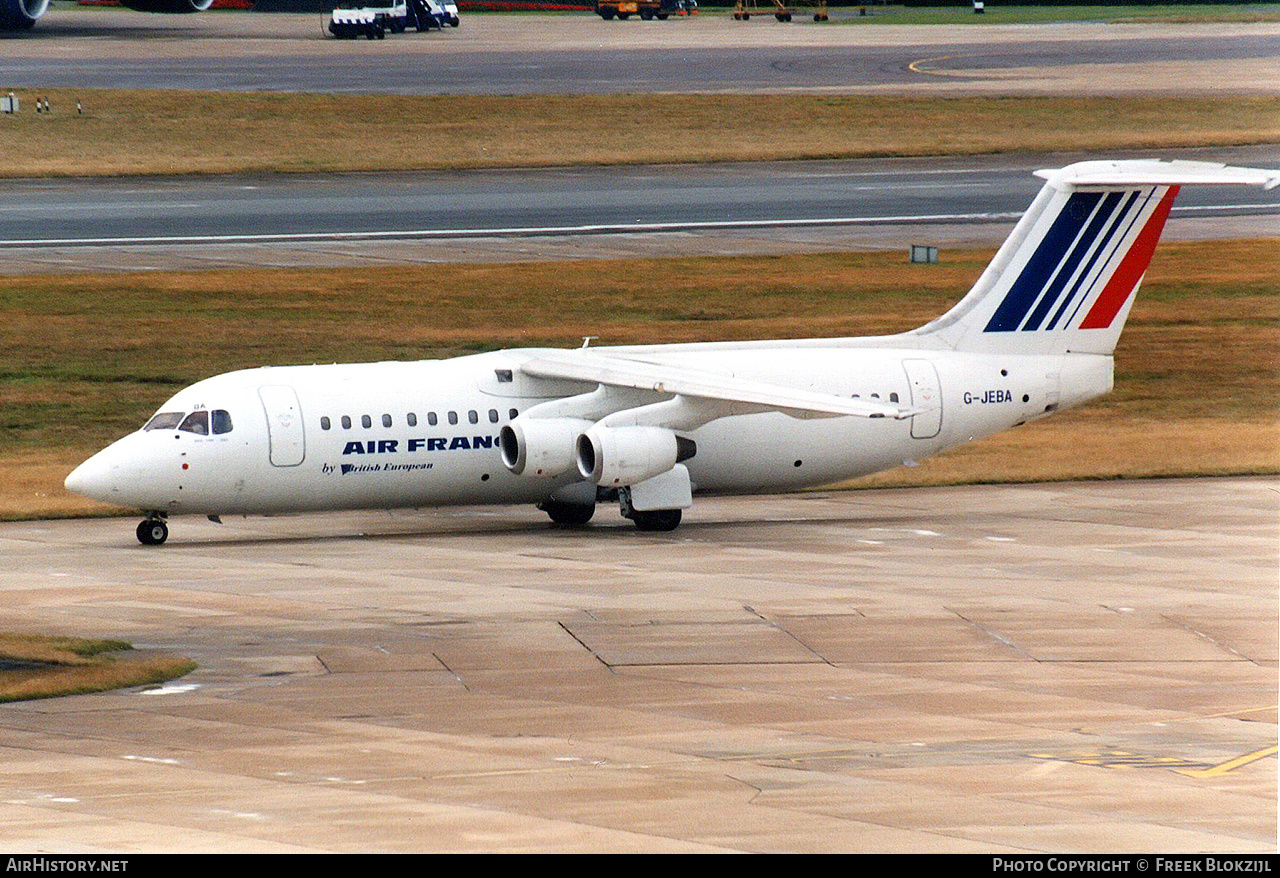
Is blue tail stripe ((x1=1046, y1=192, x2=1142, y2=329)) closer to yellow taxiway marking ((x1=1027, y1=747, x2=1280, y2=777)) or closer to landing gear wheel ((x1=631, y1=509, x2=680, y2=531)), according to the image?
landing gear wheel ((x1=631, y1=509, x2=680, y2=531))

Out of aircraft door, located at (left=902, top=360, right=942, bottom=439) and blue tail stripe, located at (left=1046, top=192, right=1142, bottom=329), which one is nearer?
aircraft door, located at (left=902, top=360, right=942, bottom=439)

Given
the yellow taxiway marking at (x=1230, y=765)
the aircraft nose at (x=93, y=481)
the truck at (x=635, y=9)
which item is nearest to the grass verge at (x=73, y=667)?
the aircraft nose at (x=93, y=481)

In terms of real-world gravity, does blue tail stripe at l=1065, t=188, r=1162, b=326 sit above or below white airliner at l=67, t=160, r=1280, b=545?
above

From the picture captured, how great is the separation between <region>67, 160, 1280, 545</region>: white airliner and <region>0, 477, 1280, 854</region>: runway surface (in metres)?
0.97

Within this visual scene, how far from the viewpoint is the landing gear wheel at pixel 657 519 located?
35.4 metres

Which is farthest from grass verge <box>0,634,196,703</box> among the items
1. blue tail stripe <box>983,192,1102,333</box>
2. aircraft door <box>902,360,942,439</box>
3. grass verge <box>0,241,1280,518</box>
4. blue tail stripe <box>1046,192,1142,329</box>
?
blue tail stripe <box>1046,192,1142,329</box>

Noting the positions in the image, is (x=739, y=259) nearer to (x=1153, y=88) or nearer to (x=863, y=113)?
(x=863, y=113)

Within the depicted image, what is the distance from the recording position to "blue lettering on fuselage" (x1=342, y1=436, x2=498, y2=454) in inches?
1355

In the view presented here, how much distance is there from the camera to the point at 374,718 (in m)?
21.9

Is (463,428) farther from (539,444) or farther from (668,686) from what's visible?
(668,686)

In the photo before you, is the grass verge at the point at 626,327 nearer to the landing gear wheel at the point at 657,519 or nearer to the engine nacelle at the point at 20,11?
the landing gear wheel at the point at 657,519

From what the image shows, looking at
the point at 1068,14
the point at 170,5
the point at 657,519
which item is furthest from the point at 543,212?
the point at 1068,14

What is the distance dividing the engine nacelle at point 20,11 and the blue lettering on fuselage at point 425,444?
8263 centimetres

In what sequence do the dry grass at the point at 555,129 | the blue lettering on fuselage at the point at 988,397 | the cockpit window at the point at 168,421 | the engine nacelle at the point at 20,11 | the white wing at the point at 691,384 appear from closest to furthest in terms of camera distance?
the white wing at the point at 691,384 < the cockpit window at the point at 168,421 < the blue lettering on fuselage at the point at 988,397 < the dry grass at the point at 555,129 < the engine nacelle at the point at 20,11
